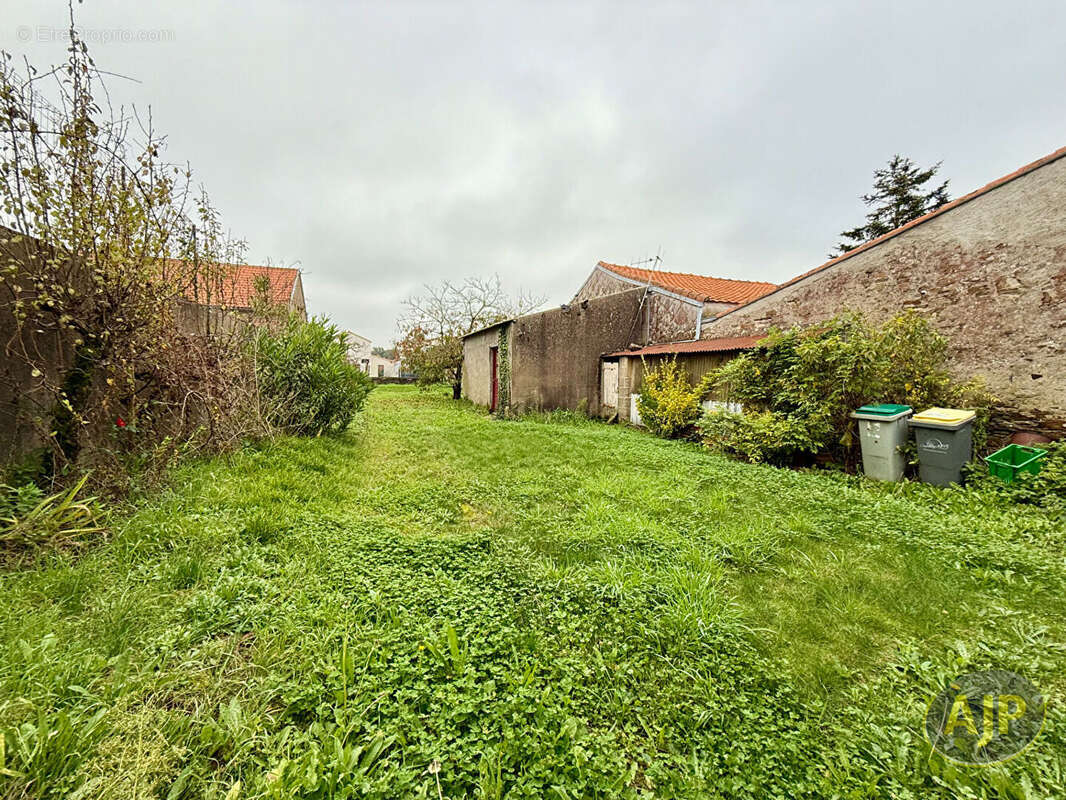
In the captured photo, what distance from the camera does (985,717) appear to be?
183 cm

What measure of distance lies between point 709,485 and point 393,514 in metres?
4.03

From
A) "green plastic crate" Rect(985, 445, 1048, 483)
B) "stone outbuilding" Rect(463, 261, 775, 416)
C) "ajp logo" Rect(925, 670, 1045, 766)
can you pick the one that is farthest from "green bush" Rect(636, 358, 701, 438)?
"ajp logo" Rect(925, 670, 1045, 766)

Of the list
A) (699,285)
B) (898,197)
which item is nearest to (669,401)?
(699,285)

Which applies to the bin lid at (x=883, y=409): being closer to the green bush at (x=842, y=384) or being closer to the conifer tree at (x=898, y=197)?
the green bush at (x=842, y=384)

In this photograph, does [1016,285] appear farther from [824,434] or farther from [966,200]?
[824,434]

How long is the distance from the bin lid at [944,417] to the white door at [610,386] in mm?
7026

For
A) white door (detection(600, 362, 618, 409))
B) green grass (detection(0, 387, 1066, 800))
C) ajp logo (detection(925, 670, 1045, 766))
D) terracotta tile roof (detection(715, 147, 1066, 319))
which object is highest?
terracotta tile roof (detection(715, 147, 1066, 319))

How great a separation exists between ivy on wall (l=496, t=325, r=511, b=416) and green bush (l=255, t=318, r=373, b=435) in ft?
16.4

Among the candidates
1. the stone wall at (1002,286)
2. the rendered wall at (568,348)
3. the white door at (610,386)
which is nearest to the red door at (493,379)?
the rendered wall at (568,348)

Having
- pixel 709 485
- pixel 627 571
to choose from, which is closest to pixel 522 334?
pixel 709 485

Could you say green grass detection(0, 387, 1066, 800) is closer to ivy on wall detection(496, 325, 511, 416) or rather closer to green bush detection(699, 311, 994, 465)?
green bush detection(699, 311, 994, 465)

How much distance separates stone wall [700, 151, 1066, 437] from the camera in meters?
5.25

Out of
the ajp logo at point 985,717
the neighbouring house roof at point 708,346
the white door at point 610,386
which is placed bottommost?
the ajp logo at point 985,717

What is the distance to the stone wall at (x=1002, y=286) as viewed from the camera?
17.2ft
